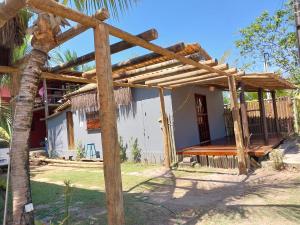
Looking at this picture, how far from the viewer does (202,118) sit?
13.9 meters

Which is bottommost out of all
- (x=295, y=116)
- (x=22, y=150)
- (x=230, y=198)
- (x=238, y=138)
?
(x=230, y=198)

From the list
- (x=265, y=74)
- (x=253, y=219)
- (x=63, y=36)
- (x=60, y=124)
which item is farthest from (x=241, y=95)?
(x=60, y=124)

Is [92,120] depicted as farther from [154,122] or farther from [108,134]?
[108,134]

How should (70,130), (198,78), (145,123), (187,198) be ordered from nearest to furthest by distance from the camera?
(187,198) → (198,78) → (145,123) → (70,130)

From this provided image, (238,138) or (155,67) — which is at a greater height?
(155,67)

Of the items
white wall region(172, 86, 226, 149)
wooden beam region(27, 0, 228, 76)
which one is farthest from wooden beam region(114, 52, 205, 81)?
white wall region(172, 86, 226, 149)

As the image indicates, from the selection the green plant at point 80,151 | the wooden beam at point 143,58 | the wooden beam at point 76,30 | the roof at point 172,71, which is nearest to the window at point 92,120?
the green plant at point 80,151

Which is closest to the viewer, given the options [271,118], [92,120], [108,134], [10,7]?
[10,7]

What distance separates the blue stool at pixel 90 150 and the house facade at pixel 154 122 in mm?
104

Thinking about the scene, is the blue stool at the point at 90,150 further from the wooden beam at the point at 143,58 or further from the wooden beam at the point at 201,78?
the wooden beam at the point at 143,58

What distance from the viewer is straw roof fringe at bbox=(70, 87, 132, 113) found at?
41.1 ft

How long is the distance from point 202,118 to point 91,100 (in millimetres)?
4889

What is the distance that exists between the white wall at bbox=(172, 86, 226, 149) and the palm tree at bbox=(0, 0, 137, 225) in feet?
24.9

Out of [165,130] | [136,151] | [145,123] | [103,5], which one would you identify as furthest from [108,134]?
[136,151]
